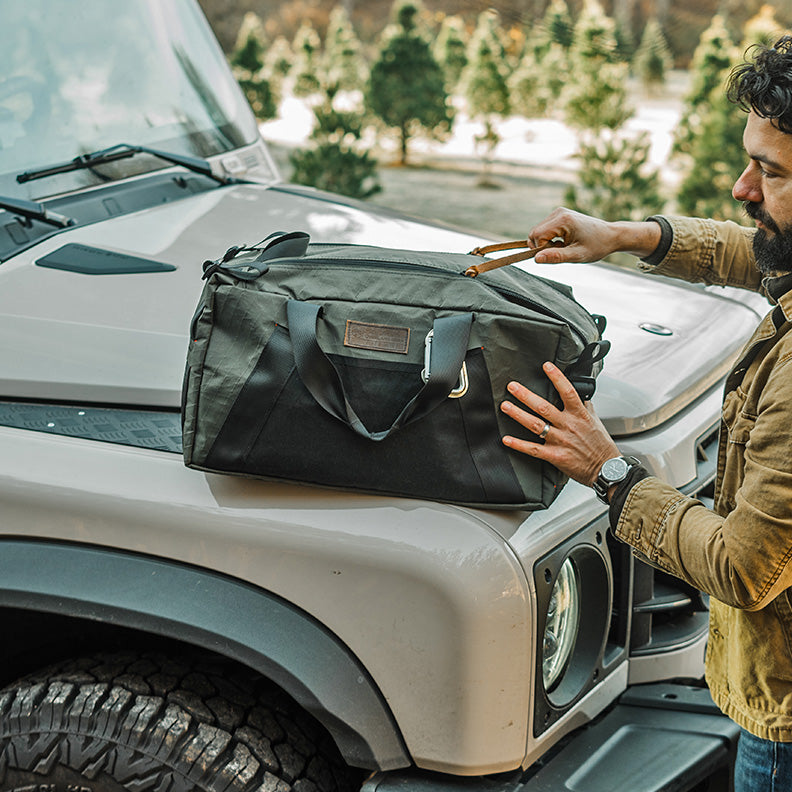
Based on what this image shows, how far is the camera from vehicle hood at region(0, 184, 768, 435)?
189 cm

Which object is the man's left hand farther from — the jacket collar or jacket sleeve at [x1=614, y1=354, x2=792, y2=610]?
the jacket collar

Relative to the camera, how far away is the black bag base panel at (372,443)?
164 centimetres

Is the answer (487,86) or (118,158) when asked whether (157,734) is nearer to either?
(118,158)

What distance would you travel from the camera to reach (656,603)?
6.70 ft

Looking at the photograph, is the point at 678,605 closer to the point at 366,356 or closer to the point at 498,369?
the point at 498,369

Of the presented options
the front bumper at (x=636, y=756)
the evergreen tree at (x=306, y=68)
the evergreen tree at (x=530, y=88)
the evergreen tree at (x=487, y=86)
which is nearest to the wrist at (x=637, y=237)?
the front bumper at (x=636, y=756)

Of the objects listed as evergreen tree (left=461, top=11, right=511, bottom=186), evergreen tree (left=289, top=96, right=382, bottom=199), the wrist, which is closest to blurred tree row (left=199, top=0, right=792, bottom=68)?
evergreen tree (left=461, top=11, right=511, bottom=186)

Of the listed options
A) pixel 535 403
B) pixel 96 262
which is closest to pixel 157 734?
pixel 535 403

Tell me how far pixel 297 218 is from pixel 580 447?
1223mm

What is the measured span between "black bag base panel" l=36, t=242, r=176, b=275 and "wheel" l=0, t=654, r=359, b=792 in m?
0.80

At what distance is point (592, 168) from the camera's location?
9500 millimetres

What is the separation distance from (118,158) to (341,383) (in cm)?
125

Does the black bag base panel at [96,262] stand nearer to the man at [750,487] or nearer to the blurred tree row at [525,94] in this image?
the man at [750,487]

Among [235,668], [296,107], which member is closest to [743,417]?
[235,668]
